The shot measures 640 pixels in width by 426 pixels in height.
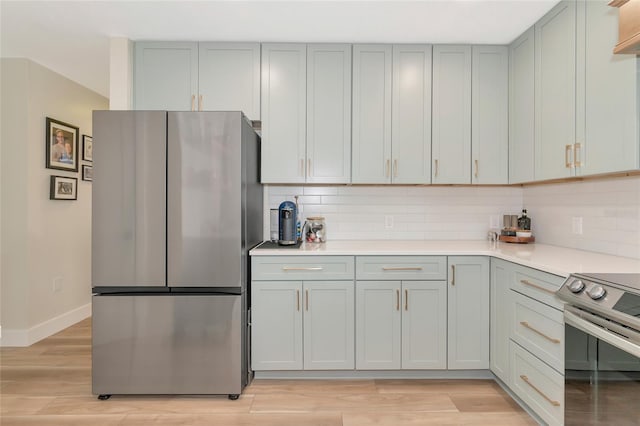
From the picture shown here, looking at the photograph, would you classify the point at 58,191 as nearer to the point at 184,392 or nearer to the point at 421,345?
the point at 184,392

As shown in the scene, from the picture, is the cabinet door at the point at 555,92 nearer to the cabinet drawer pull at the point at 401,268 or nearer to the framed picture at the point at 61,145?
the cabinet drawer pull at the point at 401,268

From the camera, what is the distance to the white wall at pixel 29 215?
10.8 feet

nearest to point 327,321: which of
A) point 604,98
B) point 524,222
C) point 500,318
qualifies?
point 500,318

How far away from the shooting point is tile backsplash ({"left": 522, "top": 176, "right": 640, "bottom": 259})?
2.14 meters

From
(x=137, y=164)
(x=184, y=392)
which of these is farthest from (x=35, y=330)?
(x=137, y=164)

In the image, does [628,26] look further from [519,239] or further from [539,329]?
[519,239]

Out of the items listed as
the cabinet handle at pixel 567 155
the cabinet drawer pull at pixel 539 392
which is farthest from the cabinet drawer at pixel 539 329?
the cabinet handle at pixel 567 155

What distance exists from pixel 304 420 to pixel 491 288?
1504 mm

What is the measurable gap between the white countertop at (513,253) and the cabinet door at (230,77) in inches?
44.7

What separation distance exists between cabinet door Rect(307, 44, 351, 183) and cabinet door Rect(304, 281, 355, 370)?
2.93 feet

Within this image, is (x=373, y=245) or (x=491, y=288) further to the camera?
(x=373, y=245)

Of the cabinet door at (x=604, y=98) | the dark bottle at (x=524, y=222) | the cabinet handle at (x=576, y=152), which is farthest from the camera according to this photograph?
the dark bottle at (x=524, y=222)

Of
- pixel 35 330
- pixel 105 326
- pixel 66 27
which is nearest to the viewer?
pixel 105 326

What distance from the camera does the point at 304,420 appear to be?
2119mm
